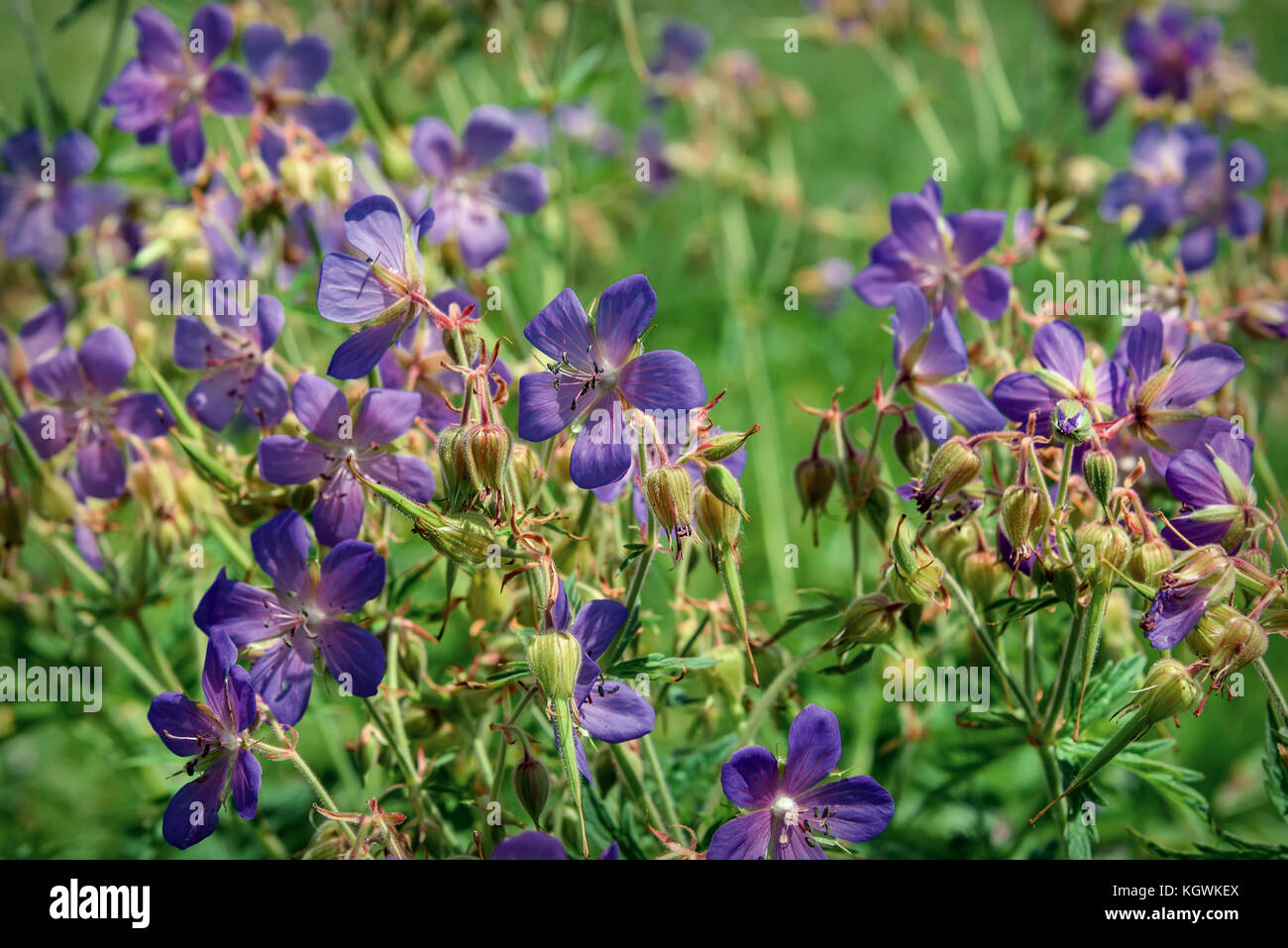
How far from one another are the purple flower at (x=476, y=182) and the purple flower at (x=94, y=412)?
55 cm

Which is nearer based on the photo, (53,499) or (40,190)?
(53,499)

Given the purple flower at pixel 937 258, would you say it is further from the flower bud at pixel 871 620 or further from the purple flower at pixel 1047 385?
the flower bud at pixel 871 620

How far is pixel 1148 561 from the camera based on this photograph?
3.71 ft

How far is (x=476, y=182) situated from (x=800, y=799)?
1.19 m

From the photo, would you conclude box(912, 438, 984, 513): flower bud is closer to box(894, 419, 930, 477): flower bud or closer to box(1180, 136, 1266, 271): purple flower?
box(894, 419, 930, 477): flower bud

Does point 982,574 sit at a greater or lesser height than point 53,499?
lesser

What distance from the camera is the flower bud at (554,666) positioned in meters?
1.04

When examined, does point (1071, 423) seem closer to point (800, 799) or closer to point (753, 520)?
point (800, 799)

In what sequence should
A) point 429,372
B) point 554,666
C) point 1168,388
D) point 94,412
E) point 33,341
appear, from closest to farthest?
point 554,666, point 1168,388, point 429,372, point 94,412, point 33,341

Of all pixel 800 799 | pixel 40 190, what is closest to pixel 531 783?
pixel 800 799

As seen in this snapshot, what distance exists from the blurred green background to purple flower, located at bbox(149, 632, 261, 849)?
0.84 feet

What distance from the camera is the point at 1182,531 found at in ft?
3.99
